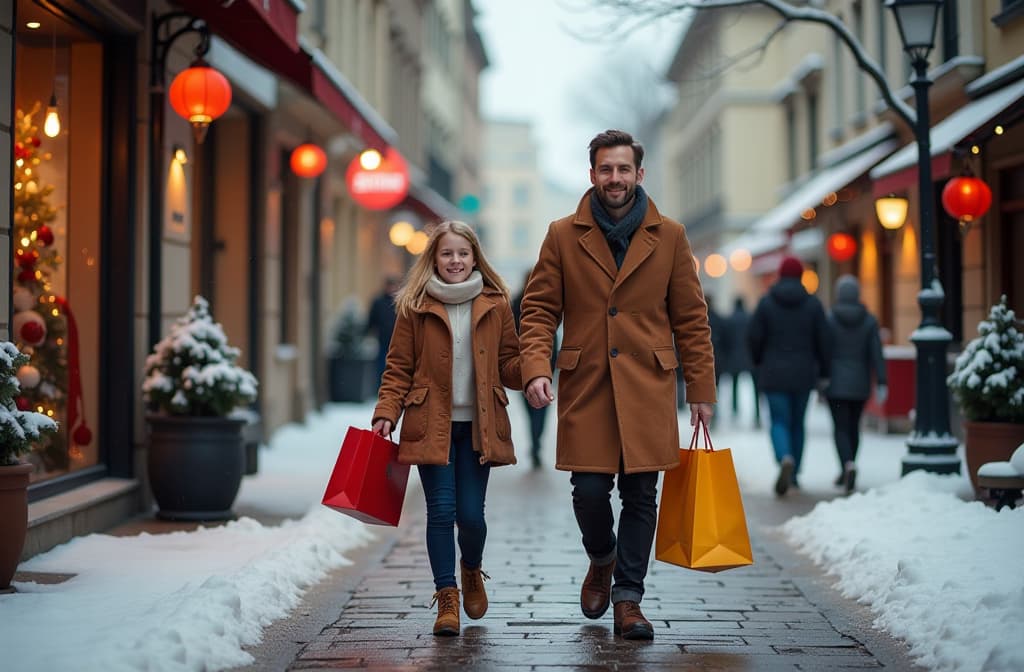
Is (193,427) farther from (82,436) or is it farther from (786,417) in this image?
(786,417)

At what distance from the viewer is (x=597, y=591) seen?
5.93 m

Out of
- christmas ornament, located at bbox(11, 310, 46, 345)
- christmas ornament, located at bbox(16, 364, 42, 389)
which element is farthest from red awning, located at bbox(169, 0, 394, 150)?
christmas ornament, located at bbox(16, 364, 42, 389)

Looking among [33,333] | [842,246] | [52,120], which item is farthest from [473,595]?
[842,246]

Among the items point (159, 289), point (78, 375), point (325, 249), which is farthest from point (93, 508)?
point (325, 249)

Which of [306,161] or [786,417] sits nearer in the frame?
[786,417]

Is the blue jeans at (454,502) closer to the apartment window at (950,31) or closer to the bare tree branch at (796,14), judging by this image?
the bare tree branch at (796,14)

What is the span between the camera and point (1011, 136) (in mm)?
13477

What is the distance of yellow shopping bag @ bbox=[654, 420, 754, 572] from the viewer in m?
5.58

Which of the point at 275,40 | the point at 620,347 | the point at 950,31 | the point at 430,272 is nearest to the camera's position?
the point at 620,347

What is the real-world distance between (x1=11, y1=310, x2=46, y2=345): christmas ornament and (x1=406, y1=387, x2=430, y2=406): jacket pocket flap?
3.36 meters

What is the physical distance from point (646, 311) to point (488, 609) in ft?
5.50

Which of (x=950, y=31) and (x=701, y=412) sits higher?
(x=950, y=31)

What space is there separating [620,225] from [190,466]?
166 inches

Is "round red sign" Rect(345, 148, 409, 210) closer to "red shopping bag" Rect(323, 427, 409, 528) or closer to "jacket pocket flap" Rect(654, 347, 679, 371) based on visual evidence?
"red shopping bag" Rect(323, 427, 409, 528)
